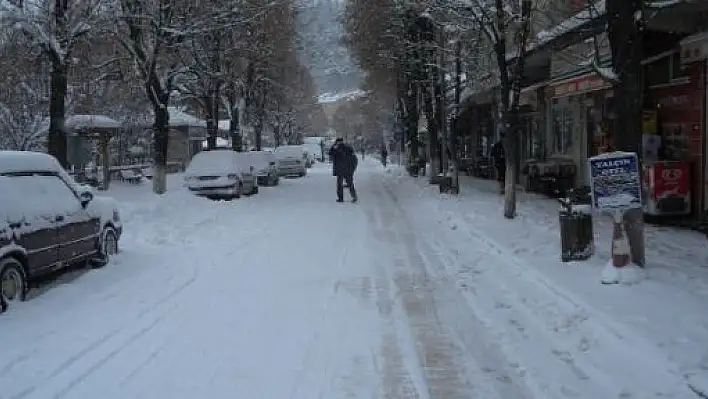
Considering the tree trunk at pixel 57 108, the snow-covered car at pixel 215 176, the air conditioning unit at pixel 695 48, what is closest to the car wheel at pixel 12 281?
the air conditioning unit at pixel 695 48


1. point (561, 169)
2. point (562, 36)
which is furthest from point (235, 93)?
point (562, 36)

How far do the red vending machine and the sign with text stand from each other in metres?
5.62

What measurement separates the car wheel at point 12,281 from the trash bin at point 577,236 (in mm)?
6574

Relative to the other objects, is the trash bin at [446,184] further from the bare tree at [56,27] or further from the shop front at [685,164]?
the bare tree at [56,27]

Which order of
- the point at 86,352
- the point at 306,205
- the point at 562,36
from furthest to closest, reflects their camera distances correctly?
the point at 306,205 < the point at 562,36 < the point at 86,352

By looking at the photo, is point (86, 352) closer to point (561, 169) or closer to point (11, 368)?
point (11, 368)

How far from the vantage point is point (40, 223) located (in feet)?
28.4

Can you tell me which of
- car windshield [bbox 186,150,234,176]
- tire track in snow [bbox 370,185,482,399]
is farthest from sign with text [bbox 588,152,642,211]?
car windshield [bbox 186,150,234,176]

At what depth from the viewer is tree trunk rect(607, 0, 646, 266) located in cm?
858

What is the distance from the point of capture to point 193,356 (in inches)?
240

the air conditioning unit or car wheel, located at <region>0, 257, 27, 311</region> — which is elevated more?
the air conditioning unit

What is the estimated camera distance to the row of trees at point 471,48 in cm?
864

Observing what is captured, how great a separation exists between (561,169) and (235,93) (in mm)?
17167

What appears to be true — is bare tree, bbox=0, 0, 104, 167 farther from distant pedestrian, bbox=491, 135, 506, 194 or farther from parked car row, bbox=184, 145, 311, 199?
distant pedestrian, bbox=491, 135, 506, 194
